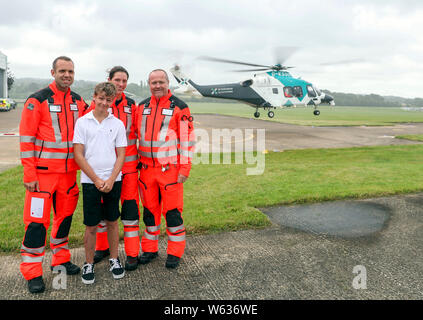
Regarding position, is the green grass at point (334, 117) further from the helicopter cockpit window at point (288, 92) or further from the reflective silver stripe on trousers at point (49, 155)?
the reflective silver stripe on trousers at point (49, 155)

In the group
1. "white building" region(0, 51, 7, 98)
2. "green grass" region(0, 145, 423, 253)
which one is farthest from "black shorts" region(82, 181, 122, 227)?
"white building" region(0, 51, 7, 98)

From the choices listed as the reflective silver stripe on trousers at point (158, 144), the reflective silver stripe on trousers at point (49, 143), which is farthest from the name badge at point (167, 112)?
the reflective silver stripe on trousers at point (49, 143)

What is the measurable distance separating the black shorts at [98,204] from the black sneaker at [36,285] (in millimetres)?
700

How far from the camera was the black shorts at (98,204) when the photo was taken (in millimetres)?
3436

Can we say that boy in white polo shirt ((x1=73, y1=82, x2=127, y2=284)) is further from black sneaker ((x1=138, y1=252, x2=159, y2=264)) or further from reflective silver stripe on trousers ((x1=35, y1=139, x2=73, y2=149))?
black sneaker ((x1=138, y1=252, x2=159, y2=264))

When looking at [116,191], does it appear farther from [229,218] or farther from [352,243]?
[352,243]

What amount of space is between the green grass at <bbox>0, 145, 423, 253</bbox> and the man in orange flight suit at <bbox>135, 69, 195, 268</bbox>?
95cm

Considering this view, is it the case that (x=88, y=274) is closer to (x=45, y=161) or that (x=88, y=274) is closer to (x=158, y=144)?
(x=45, y=161)

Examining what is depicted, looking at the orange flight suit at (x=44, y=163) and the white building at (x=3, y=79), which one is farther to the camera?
the white building at (x=3, y=79)

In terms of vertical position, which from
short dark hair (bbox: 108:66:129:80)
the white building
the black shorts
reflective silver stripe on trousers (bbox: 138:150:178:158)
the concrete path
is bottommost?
the concrete path

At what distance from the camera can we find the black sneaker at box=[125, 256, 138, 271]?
146 inches

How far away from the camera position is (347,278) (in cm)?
351

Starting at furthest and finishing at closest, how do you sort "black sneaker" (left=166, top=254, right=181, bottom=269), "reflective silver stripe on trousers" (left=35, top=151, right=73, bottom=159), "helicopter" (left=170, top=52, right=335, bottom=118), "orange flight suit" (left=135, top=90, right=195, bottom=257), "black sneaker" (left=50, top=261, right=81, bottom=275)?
"helicopter" (left=170, top=52, right=335, bottom=118), "orange flight suit" (left=135, top=90, right=195, bottom=257), "black sneaker" (left=166, top=254, right=181, bottom=269), "black sneaker" (left=50, top=261, right=81, bottom=275), "reflective silver stripe on trousers" (left=35, top=151, right=73, bottom=159)

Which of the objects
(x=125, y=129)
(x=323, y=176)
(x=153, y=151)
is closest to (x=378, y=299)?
(x=153, y=151)
